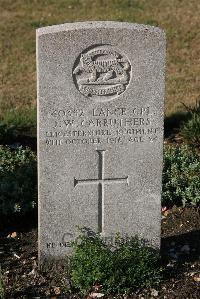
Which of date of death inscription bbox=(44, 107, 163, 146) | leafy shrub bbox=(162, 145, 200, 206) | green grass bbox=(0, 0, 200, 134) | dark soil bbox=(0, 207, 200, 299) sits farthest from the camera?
green grass bbox=(0, 0, 200, 134)

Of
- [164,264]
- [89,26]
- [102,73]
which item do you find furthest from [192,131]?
[89,26]

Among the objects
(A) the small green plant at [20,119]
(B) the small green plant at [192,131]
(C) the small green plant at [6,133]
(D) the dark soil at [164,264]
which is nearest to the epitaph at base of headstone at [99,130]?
(D) the dark soil at [164,264]

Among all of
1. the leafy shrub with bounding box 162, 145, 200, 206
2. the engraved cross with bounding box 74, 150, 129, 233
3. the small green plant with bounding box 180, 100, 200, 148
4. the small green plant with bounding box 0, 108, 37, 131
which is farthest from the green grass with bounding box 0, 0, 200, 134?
the engraved cross with bounding box 74, 150, 129, 233

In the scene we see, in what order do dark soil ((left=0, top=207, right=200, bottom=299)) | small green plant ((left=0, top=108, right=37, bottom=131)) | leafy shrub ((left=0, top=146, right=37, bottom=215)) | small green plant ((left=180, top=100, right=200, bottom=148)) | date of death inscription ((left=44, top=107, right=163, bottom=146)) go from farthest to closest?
small green plant ((left=0, top=108, right=37, bottom=131)) < small green plant ((left=180, top=100, right=200, bottom=148)) < leafy shrub ((left=0, top=146, right=37, bottom=215)) < dark soil ((left=0, top=207, right=200, bottom=299)) < date of death inscription ((left=44, top=107, right=163, bottom=146))

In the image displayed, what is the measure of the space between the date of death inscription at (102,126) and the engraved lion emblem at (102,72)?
0.16 m

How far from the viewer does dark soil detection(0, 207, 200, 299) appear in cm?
533

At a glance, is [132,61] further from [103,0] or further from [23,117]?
[103,0]

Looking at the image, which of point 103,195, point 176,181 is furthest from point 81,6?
point 103,195

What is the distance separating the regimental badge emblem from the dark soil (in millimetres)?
1548

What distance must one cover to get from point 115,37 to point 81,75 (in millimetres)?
381

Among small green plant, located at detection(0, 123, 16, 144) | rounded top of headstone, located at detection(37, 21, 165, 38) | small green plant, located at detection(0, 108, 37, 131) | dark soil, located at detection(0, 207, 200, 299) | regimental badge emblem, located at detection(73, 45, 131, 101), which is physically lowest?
dark soil, located at detection(0, 207, 200, 299)

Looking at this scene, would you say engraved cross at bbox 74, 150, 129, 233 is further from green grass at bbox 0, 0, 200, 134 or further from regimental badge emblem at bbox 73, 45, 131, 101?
green grass at bbox 0, 0, 200, 134

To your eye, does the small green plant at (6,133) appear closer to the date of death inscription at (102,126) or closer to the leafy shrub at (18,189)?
the leafy shrub at (18,189)

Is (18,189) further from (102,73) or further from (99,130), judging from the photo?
(102,73)
